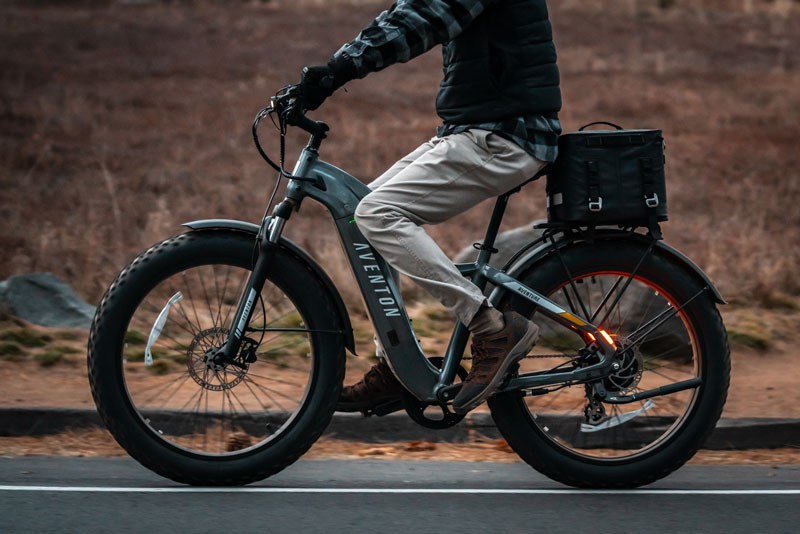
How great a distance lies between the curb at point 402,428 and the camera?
20.3ft

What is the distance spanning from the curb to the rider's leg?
1469mm

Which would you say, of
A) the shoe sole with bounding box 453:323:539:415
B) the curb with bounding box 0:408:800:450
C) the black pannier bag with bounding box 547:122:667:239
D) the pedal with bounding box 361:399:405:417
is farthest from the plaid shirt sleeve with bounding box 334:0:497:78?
the curb with bounding box 0:408:800:450

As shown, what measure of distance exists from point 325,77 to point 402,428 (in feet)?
7.87

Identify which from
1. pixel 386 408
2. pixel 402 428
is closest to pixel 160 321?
pixel 386 408

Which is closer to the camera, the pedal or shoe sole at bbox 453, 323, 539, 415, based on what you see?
shoe sole at bbox 453, 323, 539, 415

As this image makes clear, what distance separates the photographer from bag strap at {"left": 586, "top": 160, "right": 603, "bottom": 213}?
4801 mm

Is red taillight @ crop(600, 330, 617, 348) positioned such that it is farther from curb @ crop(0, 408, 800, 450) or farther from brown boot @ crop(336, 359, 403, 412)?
curb @ crop(0, 408, 800, 450)

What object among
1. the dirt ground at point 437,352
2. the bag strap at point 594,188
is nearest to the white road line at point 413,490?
the dirt ground at point 437,352

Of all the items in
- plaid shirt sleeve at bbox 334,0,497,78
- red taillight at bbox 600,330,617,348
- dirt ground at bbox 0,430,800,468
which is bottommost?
dirt ground at bbox 0,430,800,468

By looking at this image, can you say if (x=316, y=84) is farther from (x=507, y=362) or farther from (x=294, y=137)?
(x=294, y=137)

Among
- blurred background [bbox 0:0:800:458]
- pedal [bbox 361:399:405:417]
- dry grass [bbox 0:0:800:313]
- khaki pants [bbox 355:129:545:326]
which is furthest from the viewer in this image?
dry grass [bbox 0:0:800:313]

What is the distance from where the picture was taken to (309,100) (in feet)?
15.1

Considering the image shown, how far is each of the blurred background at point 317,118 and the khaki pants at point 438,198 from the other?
262cm

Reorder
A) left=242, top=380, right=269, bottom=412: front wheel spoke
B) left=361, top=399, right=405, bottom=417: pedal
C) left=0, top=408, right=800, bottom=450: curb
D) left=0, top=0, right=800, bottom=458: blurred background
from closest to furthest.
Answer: left=361, top=399, right=405, bottom=417: pedal → left=242, top=380, right=269, bottom=412: front wheel spoke → left=0, top=408, right=800, bottom=450: curb → left=0, top=0, right=800, bottom=458: blurred background
